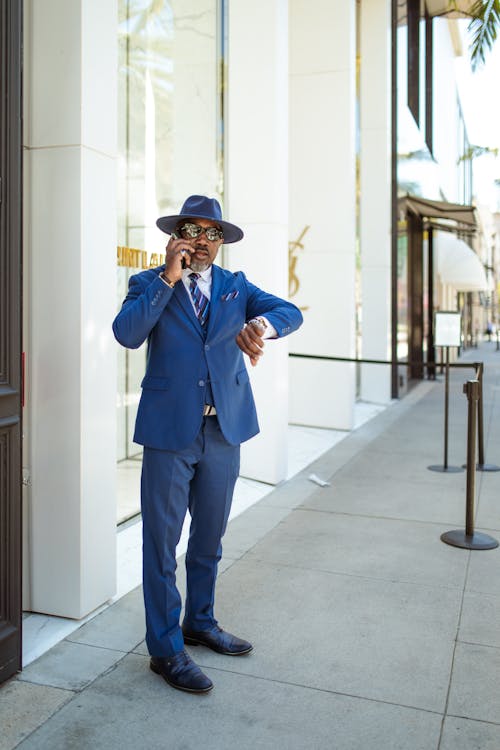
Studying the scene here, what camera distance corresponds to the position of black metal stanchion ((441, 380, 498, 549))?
5.28 metres

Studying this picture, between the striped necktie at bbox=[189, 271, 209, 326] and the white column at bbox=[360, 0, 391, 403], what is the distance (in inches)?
394

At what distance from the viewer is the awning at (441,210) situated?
55.1 ft

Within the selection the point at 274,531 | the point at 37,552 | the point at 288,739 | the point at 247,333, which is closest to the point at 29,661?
the point at 37,552

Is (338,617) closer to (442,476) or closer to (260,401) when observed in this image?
(260,401)

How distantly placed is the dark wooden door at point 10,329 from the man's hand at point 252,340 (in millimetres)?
999

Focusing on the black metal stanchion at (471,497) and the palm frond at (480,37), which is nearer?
the black metal stanchion at (471,497)

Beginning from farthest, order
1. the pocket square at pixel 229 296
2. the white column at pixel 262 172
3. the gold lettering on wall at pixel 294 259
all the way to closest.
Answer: the gold lettering on wall at pixel 294 259
the white column at pixel 262 172
the pocket square at pixel 229 296

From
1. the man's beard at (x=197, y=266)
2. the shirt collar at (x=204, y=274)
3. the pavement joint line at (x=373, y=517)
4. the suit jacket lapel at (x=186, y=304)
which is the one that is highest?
the man's beard at (x=197, y=266)

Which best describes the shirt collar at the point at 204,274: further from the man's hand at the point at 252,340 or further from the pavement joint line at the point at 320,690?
the pavement joint line at the point at 320,690

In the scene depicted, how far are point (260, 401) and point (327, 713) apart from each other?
4.25m

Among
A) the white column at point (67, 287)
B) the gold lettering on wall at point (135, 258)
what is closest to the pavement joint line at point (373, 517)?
the gold lettering on wall at point (135, 258)

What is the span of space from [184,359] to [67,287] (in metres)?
0.92

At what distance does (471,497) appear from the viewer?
5332 mm

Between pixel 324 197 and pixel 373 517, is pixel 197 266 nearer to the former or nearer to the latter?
pixel 373 517
